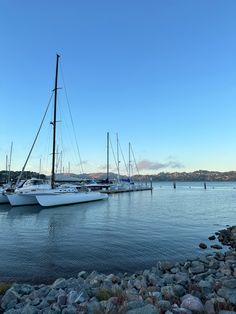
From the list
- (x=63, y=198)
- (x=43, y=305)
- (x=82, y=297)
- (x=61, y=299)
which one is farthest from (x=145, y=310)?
(x=63, y=198)

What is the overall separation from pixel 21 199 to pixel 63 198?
4.85m

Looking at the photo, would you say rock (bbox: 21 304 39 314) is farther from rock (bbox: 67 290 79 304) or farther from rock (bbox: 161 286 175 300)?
rock (bbox: 161 286 175 300)

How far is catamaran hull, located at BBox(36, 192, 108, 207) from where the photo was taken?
30356mm

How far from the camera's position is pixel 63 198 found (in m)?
32.3

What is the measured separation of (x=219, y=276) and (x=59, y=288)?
464 cm

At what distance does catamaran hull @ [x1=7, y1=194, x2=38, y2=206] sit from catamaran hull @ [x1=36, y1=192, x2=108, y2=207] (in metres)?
2.18

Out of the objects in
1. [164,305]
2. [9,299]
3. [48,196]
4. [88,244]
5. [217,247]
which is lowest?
[217,247]

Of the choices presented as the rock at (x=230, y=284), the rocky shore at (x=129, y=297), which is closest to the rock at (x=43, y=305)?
the rocky shore at (x=129, y=297)

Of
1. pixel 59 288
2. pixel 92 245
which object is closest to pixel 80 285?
pixel 59 288

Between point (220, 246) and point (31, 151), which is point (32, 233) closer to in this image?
point (220, 246)

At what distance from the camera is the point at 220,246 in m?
14.4

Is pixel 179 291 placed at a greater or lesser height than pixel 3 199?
lesser

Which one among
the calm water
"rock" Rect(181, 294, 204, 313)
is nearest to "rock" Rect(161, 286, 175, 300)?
"rock" Rect(181, 294, 204, 313)

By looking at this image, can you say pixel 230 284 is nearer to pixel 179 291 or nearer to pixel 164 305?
pixel 179 291
